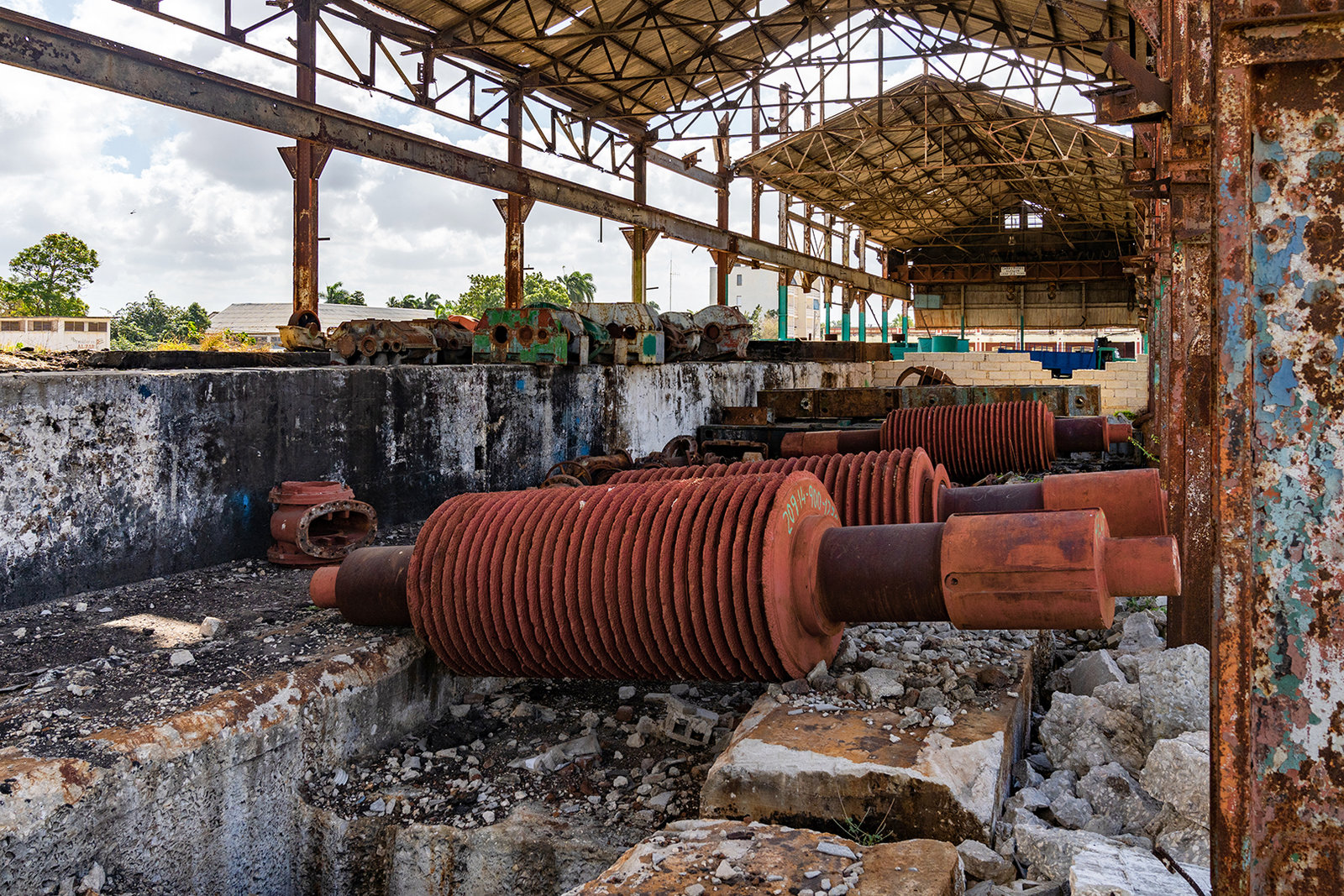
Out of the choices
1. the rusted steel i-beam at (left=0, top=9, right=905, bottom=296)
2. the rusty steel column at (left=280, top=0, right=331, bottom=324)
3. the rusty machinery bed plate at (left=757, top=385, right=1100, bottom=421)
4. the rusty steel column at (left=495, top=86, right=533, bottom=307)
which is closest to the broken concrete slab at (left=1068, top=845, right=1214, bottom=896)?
the rusty machinery bed plate at (left=757, top=385, right=1100, bottom=421)

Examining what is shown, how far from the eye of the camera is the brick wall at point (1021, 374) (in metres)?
17.2

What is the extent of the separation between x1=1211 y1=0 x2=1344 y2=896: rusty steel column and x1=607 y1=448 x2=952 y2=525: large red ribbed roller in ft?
7.65

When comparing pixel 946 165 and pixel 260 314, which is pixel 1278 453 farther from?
pixel 260 314

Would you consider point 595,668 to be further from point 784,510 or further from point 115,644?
point 115,644

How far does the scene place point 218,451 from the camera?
15.1ft

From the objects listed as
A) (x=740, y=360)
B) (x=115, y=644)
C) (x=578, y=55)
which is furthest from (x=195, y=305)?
(x=115, y=644)

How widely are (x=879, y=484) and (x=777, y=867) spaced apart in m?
2.14

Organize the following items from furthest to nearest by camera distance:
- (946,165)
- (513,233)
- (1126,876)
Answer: (946,165)
(513,233)
(1126,876)

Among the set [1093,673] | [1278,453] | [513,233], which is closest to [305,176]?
[513,233]

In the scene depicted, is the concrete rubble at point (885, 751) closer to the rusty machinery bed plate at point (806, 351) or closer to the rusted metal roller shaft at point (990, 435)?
the rusted metal roller shaft at point (990, 435)

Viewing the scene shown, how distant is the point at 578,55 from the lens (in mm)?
15734

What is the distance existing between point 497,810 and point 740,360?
8.83 meters

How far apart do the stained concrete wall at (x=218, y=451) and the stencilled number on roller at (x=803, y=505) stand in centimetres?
290

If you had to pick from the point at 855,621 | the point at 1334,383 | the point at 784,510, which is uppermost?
the point at 1334,383
